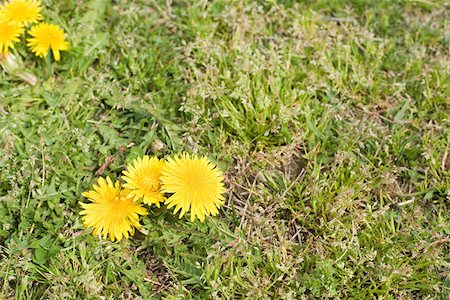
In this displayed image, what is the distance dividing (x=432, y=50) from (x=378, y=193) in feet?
3.62

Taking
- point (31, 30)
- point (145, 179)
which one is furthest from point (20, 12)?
point (145, 179)

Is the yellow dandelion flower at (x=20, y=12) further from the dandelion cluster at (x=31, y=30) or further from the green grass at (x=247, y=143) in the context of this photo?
the green grass at (x=247, y=143)

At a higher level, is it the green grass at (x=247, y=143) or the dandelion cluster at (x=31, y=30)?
the dandelion cluster at (x=31, y=30)

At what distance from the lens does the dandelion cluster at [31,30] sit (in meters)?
2.96

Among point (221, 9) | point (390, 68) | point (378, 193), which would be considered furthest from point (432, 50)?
point (221, 9)

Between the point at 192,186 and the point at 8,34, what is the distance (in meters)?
1.38

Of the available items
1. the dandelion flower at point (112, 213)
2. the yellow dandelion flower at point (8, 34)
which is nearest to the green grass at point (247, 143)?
the dandelion flower at point (112, 213)

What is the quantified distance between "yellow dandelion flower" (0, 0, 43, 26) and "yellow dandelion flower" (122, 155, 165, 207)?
1.10m

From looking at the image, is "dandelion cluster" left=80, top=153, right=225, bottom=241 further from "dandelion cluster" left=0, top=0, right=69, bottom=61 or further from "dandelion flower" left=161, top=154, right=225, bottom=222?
"dandelion cluster" left=0, top=0, right=69, bottom=61

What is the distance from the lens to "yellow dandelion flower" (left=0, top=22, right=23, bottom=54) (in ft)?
9.59

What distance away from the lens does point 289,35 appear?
334cm

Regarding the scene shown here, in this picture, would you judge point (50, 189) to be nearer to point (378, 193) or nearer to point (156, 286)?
point (156, 286)

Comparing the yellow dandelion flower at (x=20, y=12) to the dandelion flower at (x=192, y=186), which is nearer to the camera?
the dandelion flower at (x=192, y=186)

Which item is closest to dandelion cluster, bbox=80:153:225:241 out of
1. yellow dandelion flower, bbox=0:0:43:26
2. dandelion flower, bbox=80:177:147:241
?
dandelion flower, bbox=80:177:147:241
